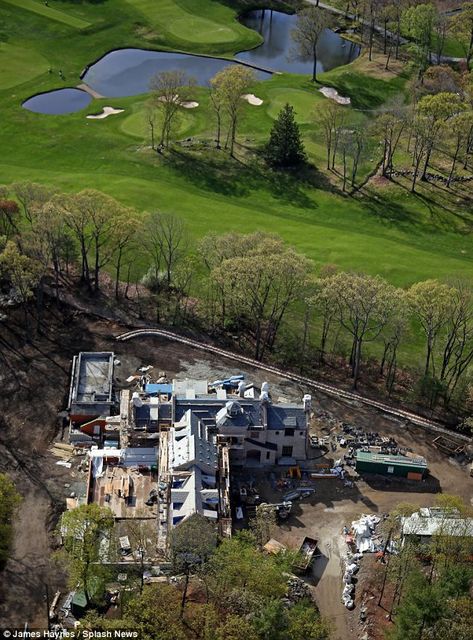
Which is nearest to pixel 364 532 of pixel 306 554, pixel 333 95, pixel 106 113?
pixel 306 554

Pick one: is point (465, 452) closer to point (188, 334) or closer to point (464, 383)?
point (464, 383)

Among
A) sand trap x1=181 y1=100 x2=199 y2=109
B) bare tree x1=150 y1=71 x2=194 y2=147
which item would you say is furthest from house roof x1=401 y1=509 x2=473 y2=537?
sand trap x1=181 y1=100 x2=199 y2=109

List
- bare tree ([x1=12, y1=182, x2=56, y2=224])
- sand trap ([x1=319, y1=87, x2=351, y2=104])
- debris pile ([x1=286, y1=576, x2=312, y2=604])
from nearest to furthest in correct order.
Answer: debris pile ([x1=286, y1=576, x2=312, y2=604]), bare tree ([x1=12, y1=182, x2=56, y2=224]), sand trap ([x1=319, y1=87, x2=351, y2=104])

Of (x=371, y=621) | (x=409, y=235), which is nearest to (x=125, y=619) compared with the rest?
(x=371, y=621)

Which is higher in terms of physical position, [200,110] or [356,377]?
[200,110]

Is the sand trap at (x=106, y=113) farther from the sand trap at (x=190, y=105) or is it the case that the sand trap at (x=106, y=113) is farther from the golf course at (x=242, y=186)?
the sand trap at (x=190, y=105)

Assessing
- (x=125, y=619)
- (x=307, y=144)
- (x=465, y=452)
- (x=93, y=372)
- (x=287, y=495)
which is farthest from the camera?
(x=307, y=144)

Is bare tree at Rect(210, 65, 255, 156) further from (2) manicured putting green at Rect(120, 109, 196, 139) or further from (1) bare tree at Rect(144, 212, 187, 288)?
(1) bare tree at Rect(144, 212, 187, 288)
